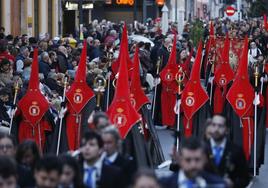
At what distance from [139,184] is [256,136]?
8752mm

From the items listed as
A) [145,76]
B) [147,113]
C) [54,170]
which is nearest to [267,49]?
[145,76]

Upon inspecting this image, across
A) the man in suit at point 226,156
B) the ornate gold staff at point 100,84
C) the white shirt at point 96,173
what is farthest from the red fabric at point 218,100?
the white shirt at point 96,173

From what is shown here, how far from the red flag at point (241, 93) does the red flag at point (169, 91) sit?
5.52 metres

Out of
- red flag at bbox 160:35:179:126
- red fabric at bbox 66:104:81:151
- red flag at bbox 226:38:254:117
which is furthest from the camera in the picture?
red flag at bbox 160:35:179:126

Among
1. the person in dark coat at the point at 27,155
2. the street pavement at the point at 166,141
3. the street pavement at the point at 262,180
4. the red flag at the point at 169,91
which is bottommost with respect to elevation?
the street pavement at the point at 166,141

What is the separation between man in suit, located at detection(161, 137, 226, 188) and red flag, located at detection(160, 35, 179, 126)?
1299 cm

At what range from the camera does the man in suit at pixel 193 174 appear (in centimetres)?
786

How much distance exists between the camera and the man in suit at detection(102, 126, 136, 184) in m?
9.17

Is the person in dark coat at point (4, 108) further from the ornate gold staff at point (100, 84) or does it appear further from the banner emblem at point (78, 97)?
the ornate gold staff at point (100, 84)

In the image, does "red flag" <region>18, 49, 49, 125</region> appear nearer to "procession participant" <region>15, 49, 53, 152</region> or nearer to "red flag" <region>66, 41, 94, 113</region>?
"procession participant" <region>15, 49, 53, 152</region>

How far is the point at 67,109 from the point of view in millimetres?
15961

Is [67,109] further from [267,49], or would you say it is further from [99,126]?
[267,49]

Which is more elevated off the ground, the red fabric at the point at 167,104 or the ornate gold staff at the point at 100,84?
the ornate gold staff at the point at 100,84

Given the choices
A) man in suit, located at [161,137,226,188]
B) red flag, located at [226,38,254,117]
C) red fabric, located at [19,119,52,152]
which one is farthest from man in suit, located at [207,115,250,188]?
red fabric, located at [19,119,52,152]
